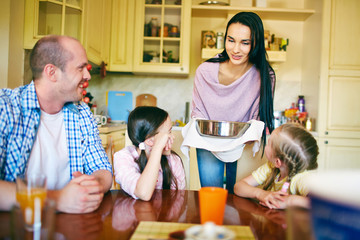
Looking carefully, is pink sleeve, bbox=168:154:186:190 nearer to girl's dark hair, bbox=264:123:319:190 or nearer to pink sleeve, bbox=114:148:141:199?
pink sleeve, bbox=114:148:141:199

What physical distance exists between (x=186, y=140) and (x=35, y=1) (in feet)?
5.12

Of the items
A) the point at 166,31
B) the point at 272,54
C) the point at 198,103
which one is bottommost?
the point at 198,103

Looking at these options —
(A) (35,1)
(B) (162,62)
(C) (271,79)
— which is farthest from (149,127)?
(B) (162,62)

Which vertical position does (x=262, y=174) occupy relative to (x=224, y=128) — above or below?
below

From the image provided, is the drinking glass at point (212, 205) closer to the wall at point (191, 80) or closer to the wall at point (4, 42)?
the wall at point (4, 42)

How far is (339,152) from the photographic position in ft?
9.76

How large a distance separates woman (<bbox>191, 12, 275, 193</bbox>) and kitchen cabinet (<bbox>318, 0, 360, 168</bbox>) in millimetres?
1735

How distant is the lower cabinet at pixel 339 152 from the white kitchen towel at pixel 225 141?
6.12ft

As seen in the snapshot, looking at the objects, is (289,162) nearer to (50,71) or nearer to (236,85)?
(236,85)

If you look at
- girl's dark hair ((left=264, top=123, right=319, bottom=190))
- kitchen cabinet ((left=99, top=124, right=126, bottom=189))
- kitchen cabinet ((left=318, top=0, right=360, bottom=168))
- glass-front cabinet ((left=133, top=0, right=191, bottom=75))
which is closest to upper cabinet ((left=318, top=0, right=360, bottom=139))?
kitchen cabinet ((left=318, top=0, right=360, bottom=168))

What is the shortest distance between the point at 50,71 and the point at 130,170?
0.43 m

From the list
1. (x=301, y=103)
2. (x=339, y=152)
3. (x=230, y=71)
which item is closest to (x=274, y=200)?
(x=230, y=71)

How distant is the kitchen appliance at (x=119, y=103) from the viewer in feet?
11.5

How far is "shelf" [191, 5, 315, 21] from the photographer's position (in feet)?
10.4
